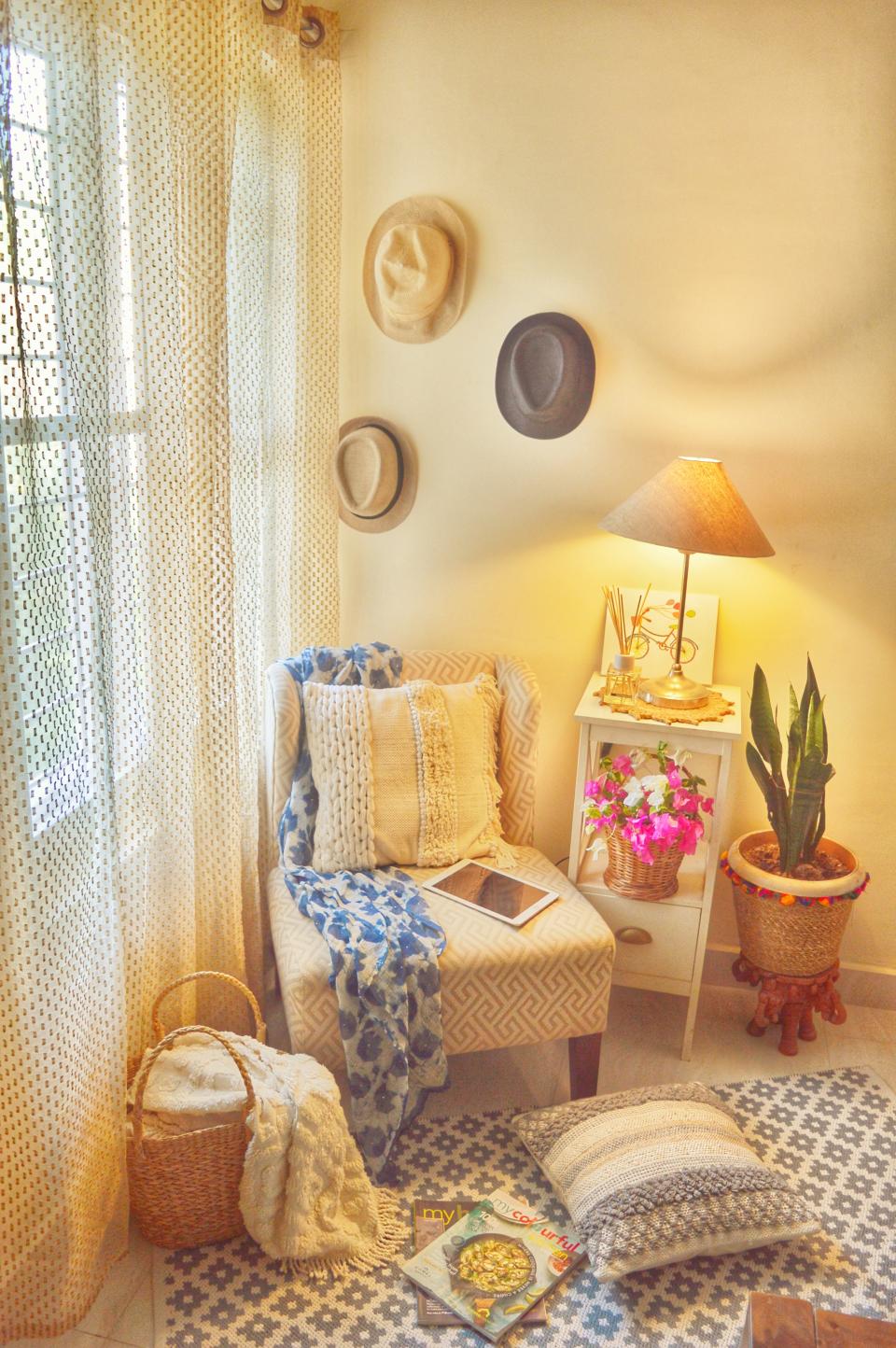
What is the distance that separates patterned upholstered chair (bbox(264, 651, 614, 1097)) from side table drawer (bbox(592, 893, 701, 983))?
0.14m

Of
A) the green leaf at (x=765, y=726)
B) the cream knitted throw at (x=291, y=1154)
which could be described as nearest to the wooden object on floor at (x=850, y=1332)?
the cream knitted throw at (x=291, y=1154)

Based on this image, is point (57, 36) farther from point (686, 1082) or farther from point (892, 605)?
point (686, 1082)

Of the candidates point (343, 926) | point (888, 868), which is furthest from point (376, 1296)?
point (888, 868)

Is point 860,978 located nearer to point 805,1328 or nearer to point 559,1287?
point 559,1287

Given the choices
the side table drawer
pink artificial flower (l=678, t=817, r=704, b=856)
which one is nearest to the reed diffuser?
pink artificial flower (l=678, t=817, r=704, b=856)

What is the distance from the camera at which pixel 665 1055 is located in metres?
2.75

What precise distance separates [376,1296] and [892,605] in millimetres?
1902

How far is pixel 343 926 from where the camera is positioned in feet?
7.63

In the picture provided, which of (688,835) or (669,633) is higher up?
(669,633)

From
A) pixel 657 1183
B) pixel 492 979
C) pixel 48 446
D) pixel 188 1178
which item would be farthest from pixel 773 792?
pixel 48 446

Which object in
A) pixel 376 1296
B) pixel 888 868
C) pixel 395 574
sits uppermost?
pixel 395 574

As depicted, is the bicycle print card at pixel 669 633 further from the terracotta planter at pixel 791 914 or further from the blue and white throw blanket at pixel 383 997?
the blue and white throw blanket at pixel 383 997

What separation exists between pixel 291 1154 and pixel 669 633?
1513 mm

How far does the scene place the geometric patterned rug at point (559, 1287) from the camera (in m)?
1.98
